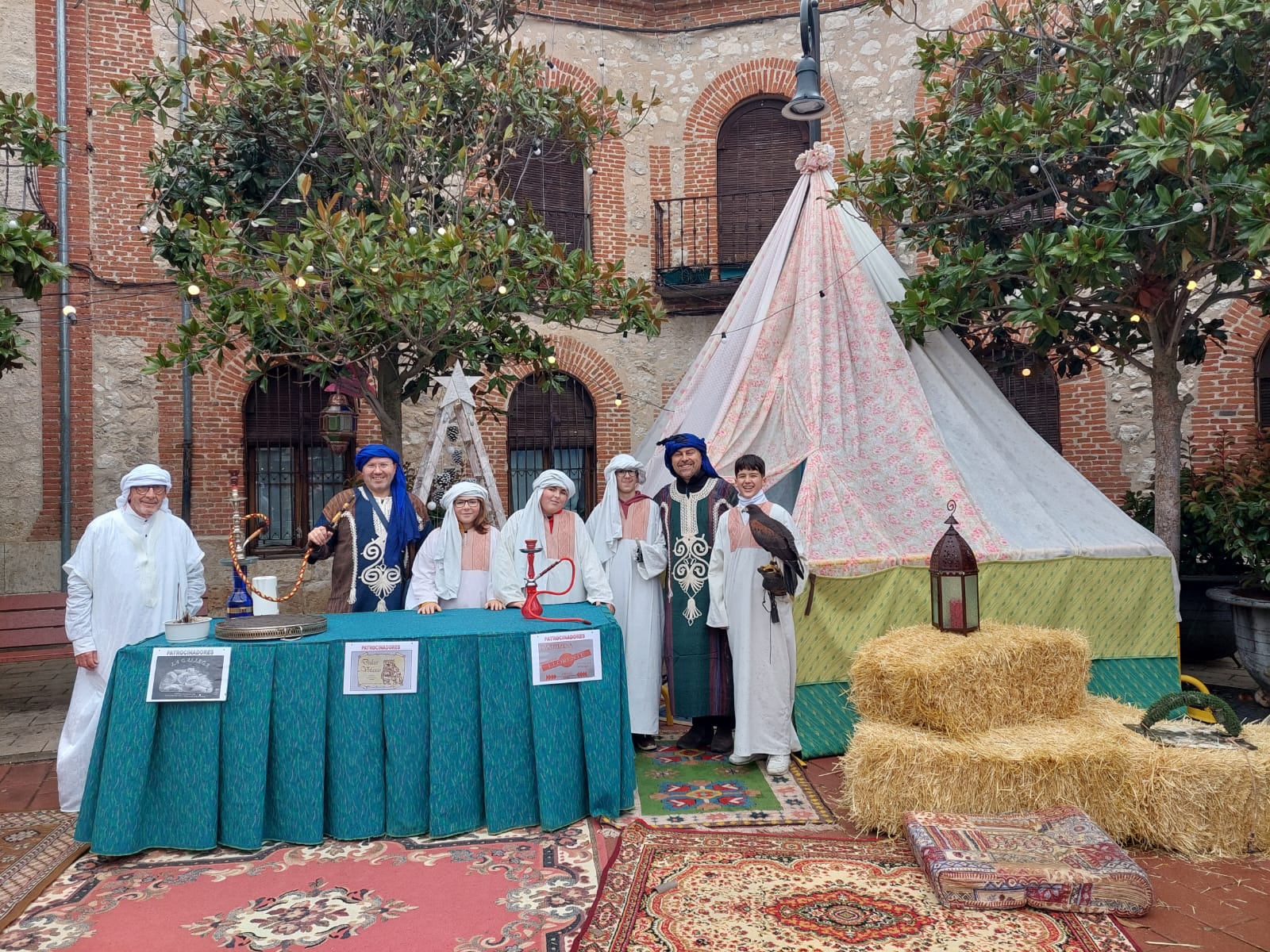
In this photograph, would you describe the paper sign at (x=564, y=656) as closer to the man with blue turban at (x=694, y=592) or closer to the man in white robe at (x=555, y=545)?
the man in white robe at (x=555, y=545)

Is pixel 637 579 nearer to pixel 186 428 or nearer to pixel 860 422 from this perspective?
pixel 860 422

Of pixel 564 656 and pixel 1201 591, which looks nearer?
pixel 564 656

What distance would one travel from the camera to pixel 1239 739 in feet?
11.8

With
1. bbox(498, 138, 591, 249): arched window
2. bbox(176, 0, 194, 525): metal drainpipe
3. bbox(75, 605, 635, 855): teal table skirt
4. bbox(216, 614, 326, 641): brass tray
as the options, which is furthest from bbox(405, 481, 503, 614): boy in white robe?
bbox(498, 138, 591, 249): arched window

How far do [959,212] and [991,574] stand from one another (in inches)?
92.0

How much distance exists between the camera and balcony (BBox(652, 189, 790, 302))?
10.1 metres

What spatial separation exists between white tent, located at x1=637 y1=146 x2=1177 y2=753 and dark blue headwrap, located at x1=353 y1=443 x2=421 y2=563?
1819 millimetres

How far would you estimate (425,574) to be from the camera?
4.39 metres

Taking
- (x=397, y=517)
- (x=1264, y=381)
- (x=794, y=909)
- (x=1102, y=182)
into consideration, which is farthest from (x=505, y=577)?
(x=1264, y=381)

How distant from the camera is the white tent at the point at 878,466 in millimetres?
4832

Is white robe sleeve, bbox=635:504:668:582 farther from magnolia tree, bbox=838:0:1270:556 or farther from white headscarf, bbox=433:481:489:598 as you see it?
magnolia tree, bbox=838:0:1270:556

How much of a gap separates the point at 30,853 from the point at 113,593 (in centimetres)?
106

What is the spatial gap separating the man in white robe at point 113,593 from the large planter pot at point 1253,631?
5789 millimetres

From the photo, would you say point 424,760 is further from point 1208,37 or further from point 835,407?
point 1208,37
